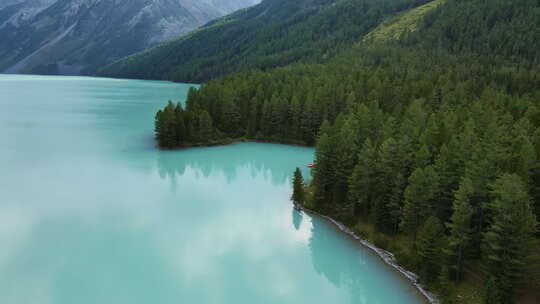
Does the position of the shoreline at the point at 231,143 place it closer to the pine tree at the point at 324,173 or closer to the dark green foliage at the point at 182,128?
the dark green foliage at the point at 182,128

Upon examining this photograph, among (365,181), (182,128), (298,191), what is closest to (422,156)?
(365,181)

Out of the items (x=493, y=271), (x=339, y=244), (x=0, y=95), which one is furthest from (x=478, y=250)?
(x=0, y=95)

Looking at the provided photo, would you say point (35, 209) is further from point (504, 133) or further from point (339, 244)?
point (504, 133)

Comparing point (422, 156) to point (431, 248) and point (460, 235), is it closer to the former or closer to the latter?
point (460, 235)

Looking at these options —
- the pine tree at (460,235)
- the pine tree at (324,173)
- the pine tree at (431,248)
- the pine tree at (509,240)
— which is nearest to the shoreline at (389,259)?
the pine tree at (431,248)

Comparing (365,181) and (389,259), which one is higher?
(365,181)
